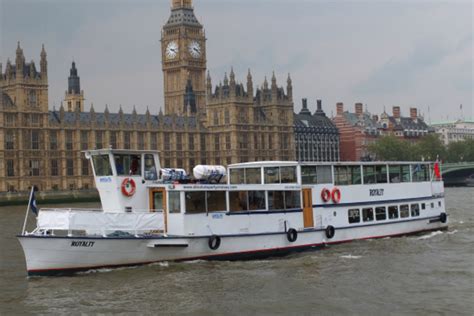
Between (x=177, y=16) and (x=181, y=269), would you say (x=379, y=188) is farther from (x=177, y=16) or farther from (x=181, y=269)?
(x=177, y=16)

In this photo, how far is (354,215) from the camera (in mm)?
34281

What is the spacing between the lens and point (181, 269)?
2788cm

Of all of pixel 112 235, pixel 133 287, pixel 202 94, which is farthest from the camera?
pixel 202 94

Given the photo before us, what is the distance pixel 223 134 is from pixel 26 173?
2949 cm

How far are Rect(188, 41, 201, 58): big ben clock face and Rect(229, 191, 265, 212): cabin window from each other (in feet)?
340

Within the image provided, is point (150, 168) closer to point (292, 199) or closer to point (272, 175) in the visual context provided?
point (272, 175)

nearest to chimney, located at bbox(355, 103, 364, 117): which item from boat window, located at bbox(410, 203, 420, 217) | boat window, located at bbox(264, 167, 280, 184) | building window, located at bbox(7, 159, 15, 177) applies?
building window, located at bbox(7, 159, 15, 177)

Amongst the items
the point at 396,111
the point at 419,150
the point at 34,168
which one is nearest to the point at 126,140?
the point at 34,168

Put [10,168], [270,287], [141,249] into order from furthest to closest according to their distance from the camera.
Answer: [10,168], [141,249], [270,287]

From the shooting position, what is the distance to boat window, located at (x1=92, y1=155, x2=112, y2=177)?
29094 millimetres

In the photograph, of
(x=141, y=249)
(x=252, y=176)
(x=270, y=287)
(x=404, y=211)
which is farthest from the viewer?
(x=404, y=211)

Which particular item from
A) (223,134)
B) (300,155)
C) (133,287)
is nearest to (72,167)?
(223,134)

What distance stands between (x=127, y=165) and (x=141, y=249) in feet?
A: 10.2

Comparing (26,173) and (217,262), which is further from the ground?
(26,173)
